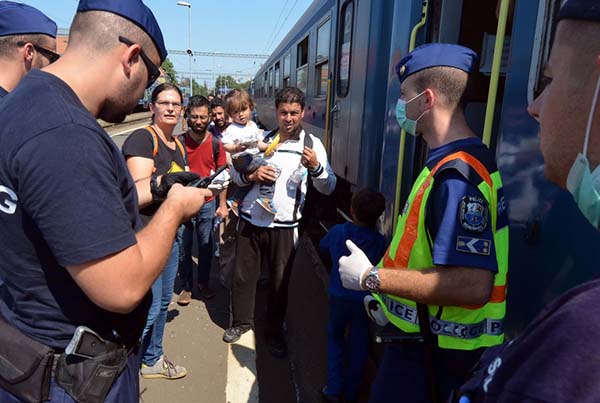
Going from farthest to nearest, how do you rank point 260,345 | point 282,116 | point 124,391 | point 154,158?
1. point 260,345
2. point 282,116
3. point 154,158
4. point 124,391

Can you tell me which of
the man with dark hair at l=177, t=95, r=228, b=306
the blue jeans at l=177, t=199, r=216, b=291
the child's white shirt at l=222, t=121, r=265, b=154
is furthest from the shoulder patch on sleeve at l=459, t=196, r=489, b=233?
the blue jeans at l=177, t=199, r=216, b=291

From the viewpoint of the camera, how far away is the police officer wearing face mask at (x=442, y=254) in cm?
133

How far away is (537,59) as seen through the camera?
150cm

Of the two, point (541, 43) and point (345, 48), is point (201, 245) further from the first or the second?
point (541, 43)

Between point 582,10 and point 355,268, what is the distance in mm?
1089

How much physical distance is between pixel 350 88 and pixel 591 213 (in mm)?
3405

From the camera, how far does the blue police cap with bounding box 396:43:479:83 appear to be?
5.08 ft

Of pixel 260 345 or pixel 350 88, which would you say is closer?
pixel 260 345

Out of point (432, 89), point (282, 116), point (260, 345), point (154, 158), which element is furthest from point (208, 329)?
point (432, 89)

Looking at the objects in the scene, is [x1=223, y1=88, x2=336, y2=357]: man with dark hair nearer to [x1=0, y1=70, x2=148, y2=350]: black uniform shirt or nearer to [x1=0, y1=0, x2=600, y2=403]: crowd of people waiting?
[x1=0, y1=0, x2=600, y2=403]: crowd of people waiting

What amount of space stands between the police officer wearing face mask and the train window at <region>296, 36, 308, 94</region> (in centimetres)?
485

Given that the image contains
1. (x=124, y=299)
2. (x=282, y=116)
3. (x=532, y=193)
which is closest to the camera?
(x=124, y=299)

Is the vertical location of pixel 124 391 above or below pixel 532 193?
below

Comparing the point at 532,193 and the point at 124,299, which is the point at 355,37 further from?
the point at 124,299
